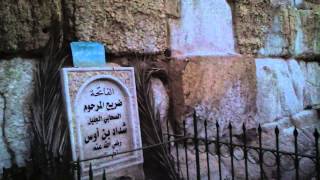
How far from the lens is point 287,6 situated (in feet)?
13.0

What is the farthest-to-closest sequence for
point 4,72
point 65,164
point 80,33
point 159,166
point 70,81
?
1. point 159,166
2. point 80,33
3. point 70,81
4. point 4,72
5. point 65,164

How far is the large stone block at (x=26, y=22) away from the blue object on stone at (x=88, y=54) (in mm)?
187

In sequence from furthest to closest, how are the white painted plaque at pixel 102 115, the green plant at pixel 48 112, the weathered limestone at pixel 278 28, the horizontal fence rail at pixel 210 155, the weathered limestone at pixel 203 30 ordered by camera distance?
the weathered limestone at pixel 278 28, the weathered limestone at pixel 203 30, the horizontal fence rail at pixel 210 155, the white painted plaque at pixel 102 115, the green plant at pixel 48 112

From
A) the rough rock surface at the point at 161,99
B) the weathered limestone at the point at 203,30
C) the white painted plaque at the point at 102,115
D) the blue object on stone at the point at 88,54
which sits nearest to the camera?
the white painted plaque at the point at 102,115

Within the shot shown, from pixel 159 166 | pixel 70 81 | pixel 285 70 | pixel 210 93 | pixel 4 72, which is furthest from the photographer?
pixel 285 70

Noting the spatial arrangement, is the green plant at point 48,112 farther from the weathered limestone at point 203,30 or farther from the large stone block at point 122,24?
the weathered limestone at point 203,30

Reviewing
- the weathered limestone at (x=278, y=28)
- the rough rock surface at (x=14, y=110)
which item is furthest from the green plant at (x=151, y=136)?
the weathered limestone at (x=278, y=28)

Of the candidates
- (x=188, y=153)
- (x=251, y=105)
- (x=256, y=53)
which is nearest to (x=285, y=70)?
(x=256, y=53)

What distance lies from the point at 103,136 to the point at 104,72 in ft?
1.33

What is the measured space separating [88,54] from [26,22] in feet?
1.34

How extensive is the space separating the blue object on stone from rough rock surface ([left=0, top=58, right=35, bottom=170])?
0.31m

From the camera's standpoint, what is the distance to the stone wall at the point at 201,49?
201 centimetres

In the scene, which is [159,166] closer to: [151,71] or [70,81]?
[151,71]

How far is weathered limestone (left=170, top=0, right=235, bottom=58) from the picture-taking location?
2.91 m
